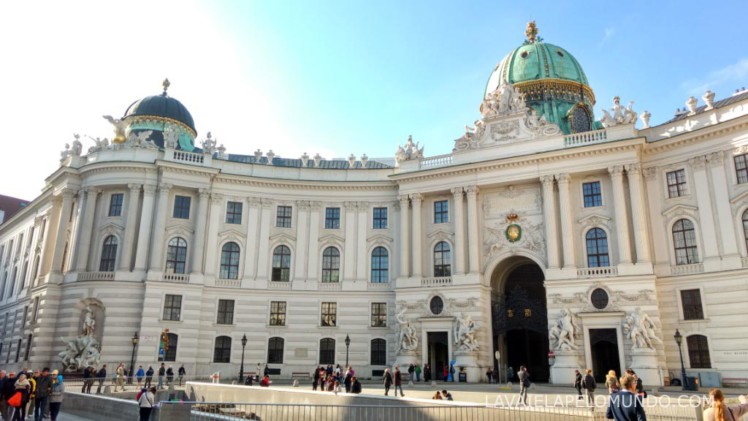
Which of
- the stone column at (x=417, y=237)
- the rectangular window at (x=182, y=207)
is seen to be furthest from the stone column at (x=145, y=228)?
the stone column at (x=417, y=237)

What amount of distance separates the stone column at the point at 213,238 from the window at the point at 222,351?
505cm

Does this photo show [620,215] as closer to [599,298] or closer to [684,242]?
[684,242]

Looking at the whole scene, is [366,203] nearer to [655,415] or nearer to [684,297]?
[684,297]

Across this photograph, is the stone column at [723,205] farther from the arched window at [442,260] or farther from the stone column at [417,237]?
the stone column at [417,237]

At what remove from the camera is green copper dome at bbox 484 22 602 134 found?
1923 inches

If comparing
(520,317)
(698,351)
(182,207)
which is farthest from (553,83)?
(182,207)

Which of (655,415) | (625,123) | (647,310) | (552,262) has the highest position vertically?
(625,123)

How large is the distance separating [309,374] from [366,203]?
554 inches

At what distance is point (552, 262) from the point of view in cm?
3828

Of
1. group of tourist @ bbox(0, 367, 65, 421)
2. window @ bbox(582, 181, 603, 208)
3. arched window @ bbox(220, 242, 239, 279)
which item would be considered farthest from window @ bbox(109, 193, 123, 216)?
window @ bbox(582, 181, 603, 208)

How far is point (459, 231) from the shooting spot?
138ft

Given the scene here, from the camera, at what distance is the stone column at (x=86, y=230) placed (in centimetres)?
4239

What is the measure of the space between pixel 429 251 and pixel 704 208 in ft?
60.7

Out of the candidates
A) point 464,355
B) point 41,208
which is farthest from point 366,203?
point 41,208
